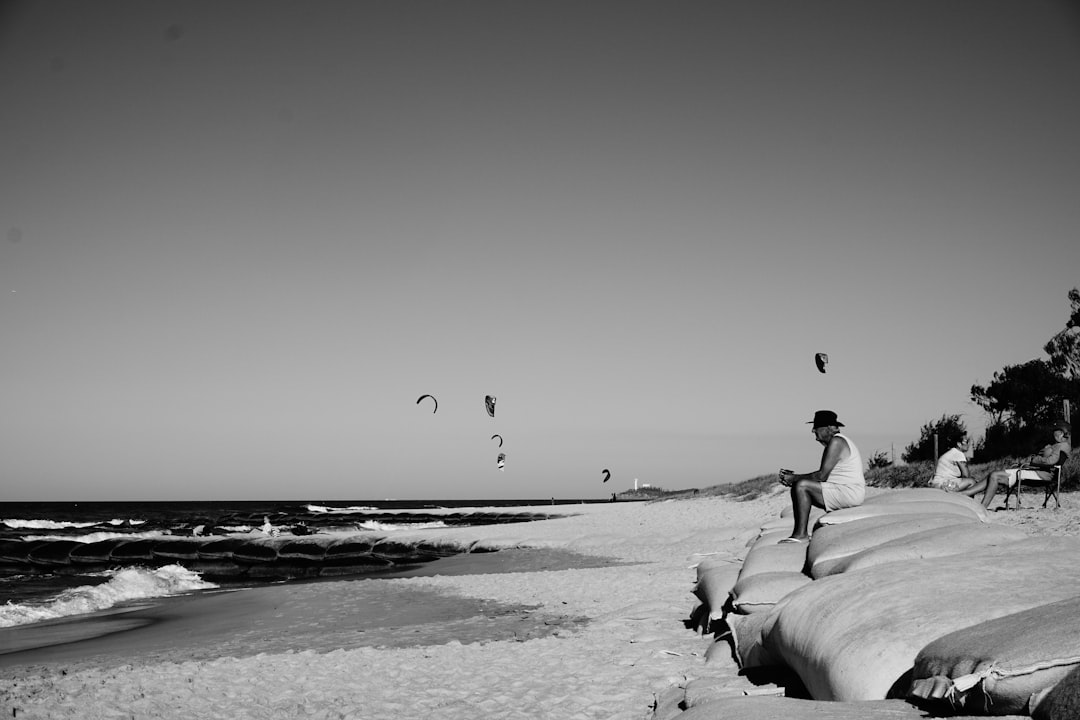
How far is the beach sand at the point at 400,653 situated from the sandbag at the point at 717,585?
9.2 inches

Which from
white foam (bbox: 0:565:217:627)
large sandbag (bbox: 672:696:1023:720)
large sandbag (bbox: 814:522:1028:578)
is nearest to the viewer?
large sandbag (bbox: 672:696:1023:720)

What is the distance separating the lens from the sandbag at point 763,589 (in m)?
4.67

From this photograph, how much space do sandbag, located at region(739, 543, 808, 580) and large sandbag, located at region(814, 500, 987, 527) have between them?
0.26 m

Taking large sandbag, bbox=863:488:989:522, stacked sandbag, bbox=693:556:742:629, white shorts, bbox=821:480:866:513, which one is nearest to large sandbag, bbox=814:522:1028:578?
stacked sandbag, bbox=693:556:742:629

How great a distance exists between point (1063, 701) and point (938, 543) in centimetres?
288

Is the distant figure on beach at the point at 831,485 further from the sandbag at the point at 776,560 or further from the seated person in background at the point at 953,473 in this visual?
the seated person in background at the point at 953,473

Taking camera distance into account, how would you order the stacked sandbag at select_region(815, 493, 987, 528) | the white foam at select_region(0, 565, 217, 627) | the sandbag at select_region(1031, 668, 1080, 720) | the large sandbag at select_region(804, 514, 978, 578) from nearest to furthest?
the sandbag at select_region(1031, 668, 1080, 720)
the large sandbag at select_region(804, 514, 978, 578)
the stacked sandbag at select_region(815, 493, 987, 528)
the white foam at select_region(0, 565, 217, 627)

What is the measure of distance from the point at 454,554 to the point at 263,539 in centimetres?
579

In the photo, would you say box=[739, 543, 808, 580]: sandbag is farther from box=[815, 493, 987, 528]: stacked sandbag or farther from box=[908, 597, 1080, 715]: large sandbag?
box=[908, 597, 1080, 715]: large sandbag

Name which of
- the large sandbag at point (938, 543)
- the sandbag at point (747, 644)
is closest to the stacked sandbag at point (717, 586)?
the sandbag at point (747, 644)

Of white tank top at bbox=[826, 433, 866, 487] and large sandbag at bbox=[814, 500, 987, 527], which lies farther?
white tank top at bbox=[826, 433, 866, 487]

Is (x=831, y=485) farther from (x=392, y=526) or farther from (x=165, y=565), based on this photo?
(x=392, y=526)

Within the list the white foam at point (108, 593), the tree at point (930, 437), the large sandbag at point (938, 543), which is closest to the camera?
the large sandbag at point (938, 543)

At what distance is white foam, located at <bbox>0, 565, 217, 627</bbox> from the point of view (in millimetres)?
9867
